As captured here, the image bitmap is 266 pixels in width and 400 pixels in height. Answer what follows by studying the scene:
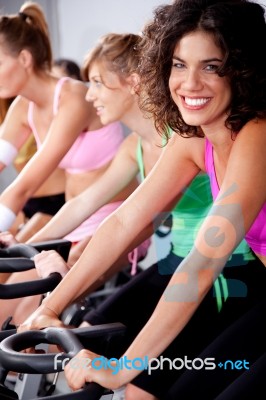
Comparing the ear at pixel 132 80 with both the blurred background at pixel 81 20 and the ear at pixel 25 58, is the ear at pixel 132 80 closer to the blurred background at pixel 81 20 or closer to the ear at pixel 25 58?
the ear at pixel 25 58

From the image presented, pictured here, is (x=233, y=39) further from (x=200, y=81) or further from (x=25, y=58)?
(x=25, y=58)

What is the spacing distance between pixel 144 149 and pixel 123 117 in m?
0.14

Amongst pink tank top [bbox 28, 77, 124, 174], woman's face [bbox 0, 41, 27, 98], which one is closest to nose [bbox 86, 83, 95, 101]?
pink tank top [bbox 28, 77, 124, 174]

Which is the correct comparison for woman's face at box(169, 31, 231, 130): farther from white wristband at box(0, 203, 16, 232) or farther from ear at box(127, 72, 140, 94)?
white wristband at box(0, 203, 16, 232)

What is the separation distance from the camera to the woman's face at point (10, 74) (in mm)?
2697

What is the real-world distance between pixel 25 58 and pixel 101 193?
649 millimetres

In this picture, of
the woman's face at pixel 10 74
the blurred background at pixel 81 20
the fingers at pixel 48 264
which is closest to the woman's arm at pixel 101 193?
the fingers at pixel 48 264

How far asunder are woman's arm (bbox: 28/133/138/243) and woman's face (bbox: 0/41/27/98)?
1.81ft

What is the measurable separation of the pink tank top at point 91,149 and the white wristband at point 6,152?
0.67 ft

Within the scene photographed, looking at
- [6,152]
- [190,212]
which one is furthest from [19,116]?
[190,212]

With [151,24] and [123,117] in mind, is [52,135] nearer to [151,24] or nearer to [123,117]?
[123,117]

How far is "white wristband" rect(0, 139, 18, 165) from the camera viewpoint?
2.83 metres

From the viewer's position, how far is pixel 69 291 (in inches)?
69.6

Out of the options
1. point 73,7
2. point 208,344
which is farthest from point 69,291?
point 73,7
